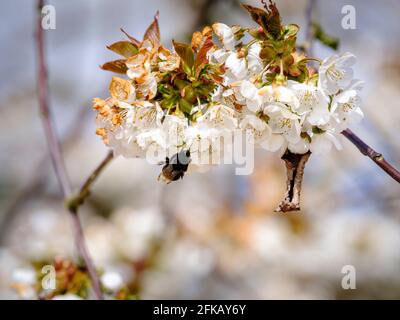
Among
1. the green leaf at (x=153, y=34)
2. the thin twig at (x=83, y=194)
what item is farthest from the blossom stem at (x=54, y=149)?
the green leaf at (x=153, y=34)

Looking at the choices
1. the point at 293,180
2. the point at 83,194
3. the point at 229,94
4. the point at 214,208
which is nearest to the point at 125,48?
the point at 229,94

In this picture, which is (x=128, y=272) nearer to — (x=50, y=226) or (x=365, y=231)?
(x=50, y=226)

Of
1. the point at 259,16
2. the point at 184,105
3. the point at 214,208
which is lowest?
the point at 214,208

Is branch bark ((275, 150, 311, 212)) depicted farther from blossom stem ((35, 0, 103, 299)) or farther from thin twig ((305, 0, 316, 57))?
thin twig ((305, 0, 316, 57))

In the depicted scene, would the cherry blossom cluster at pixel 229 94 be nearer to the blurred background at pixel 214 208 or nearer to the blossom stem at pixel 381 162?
the blossom stem at pixel 381 162

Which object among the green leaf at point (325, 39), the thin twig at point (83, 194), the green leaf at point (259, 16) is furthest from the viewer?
the green leaf at point (325, 39)

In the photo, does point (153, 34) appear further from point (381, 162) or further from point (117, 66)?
point (381, 162)
